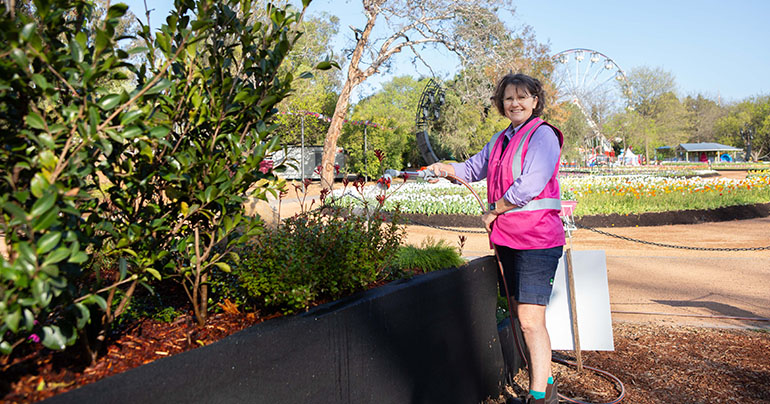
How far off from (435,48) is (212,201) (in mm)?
15827

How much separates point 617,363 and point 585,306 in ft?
1.73

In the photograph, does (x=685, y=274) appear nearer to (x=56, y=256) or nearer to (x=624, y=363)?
(x=624, y=363)

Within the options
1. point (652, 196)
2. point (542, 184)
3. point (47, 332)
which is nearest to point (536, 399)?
point (542, 184)

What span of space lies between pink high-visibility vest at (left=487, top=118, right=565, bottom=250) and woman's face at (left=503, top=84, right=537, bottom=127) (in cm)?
8

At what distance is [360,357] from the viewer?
2.14 metres

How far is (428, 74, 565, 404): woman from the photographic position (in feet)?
9.09

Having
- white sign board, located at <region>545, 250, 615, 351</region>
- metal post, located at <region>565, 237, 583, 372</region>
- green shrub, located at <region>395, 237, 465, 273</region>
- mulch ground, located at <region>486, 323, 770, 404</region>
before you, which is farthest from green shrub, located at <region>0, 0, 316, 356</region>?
white sign board, located at <region>545, 250, 615, 351</region>

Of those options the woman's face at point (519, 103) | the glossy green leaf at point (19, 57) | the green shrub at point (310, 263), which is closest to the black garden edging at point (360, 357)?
the green shrub at point (310, 263)

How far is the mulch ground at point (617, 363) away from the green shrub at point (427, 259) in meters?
0.84

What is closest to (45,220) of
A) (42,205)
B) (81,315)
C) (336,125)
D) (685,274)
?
(42,205)

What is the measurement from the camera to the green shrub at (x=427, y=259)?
3113 mm

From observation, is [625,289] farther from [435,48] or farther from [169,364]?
[435,48]

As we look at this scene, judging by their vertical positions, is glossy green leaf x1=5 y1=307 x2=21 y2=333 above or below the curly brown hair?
below

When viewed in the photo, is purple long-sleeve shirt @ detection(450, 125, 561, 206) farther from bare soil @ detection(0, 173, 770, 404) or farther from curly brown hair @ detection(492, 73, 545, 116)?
bare soil @ detection(0, 173, 770, 404)
